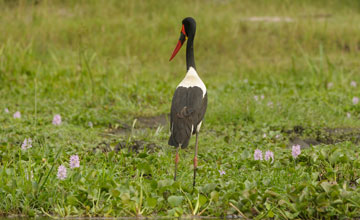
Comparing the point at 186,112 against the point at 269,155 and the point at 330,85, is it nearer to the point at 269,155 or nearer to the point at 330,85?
the point at 269,155

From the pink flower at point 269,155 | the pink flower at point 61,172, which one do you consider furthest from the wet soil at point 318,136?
the pink flower at point 61,172

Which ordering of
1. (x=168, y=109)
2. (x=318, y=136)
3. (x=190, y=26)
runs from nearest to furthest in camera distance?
(x=190, y=26)
(x=318, y=136)
(x=168, y=109)

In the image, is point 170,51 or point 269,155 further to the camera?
point 170,51

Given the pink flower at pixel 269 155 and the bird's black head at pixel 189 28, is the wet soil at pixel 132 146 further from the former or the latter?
the pink flower at pixel 269 155

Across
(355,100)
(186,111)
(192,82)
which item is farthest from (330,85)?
(186,111)

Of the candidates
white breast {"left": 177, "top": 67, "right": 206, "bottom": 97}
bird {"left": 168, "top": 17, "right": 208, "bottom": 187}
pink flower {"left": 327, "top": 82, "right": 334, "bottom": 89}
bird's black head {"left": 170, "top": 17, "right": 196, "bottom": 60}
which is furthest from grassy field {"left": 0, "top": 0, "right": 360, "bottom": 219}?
bird's black head {"left": 170, "top": 17, "right": 196, "bottom": 60}

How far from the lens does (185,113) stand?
4.43 m

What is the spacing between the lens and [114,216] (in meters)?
3.70

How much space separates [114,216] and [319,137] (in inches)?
118

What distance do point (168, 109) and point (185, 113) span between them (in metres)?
2.94

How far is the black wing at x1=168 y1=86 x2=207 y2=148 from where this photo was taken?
4305mm

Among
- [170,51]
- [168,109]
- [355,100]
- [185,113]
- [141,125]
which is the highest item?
[170,51]

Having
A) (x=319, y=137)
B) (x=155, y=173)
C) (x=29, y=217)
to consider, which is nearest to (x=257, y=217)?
(x=155, y=173)

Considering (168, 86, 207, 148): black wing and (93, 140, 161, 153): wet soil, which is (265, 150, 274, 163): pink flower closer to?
(168, 86, 207, 148): black wing
